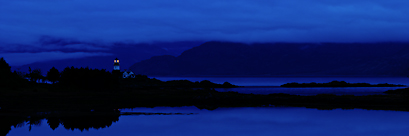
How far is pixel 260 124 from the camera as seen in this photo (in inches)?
1596

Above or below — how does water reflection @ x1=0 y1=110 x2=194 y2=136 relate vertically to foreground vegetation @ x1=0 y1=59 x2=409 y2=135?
below

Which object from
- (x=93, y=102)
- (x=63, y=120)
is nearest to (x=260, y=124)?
(x=63, y=120)

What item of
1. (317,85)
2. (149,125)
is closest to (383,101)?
(149,125)

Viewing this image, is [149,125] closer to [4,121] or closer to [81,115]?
[81,115]

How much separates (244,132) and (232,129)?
1979 millimetres

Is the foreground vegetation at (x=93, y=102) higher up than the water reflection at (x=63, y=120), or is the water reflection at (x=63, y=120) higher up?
the foreground vegetation at (x=93, y=102)

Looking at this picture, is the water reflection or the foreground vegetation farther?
the foreground vegetation

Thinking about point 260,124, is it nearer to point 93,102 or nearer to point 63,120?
point 63,120

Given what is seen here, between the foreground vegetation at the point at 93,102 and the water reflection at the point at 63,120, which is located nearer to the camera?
→ the water reflection at the point at 63,120

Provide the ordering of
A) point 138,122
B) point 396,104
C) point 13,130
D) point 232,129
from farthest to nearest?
point 396,104, point 138,122, point 232,129, point 13,130

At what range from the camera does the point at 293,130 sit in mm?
36875

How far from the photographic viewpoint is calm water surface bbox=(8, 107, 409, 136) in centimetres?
3525

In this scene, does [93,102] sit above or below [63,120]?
above

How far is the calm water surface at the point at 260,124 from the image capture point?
35250 mm
